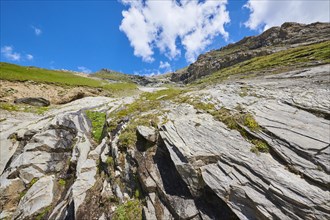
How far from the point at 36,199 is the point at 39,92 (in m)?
32.0

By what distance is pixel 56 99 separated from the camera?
37.9 m

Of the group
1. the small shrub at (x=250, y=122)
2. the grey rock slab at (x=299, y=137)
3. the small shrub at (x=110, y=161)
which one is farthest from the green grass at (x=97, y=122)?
the grey rock slab at (x=299, y=137)

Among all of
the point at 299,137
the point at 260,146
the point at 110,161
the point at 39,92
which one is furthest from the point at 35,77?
the point at 299,137

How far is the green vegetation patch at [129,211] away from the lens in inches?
385

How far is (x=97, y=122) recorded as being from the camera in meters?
22.4

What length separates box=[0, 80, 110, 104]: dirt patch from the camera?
3327 centimetres

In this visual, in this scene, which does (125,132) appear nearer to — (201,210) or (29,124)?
(201,210)

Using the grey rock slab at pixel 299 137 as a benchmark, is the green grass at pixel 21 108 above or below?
above

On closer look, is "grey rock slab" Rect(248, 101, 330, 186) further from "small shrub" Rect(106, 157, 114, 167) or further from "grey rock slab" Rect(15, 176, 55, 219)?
"grey rock slab" Rect(15, 176, 55, 219)

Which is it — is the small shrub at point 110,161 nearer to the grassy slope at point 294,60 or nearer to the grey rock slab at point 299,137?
the grey rock slab at point 299,137

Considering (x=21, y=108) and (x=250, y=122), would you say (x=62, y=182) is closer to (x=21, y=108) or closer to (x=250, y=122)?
A: (x=250, y=122)

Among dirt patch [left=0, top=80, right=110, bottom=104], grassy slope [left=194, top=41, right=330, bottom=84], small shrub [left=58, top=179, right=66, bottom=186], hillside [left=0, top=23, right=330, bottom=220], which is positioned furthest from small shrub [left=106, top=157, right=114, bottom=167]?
grassy slope [left=194, top=41, right=330, bottom=84]

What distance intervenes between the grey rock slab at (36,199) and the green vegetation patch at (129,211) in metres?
5.56

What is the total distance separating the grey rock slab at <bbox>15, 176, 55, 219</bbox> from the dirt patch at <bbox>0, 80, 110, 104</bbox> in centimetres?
2610
